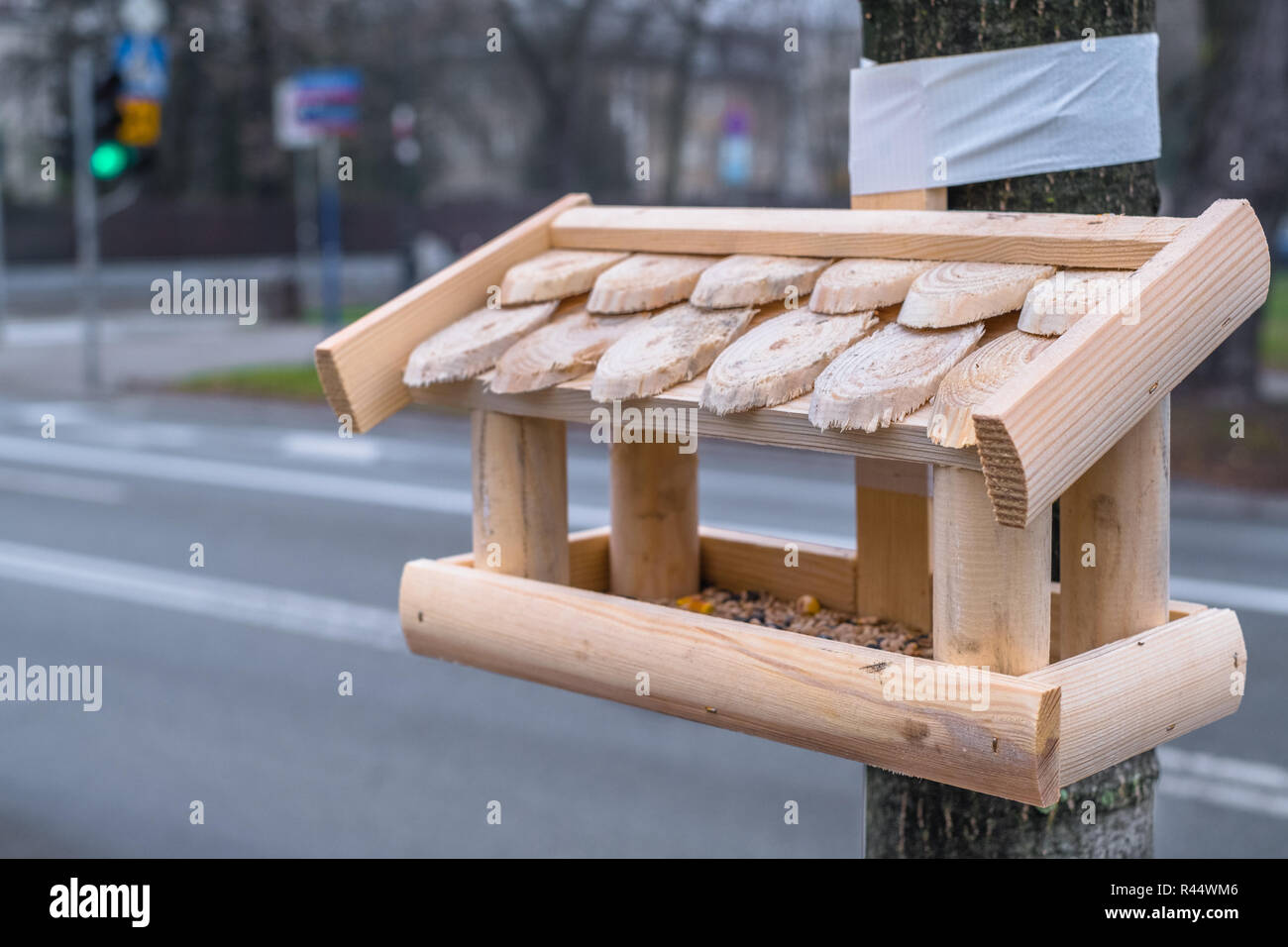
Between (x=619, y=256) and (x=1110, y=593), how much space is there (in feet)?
2.75

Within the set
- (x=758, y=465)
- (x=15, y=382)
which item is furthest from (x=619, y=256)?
(x=15, y=382)

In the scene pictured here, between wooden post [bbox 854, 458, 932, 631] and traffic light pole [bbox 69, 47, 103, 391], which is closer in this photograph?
wooden post [bbox 854, 458, 932, 631]

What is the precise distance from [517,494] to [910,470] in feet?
1.87

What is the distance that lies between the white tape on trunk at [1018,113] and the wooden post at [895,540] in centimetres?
42

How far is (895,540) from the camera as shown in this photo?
2184 millimetres

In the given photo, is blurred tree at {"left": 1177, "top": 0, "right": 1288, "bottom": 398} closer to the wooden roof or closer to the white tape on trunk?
the white tape on trunk

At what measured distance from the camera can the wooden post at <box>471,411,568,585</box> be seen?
2133 mm

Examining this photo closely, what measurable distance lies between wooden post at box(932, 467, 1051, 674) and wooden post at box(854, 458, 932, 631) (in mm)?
470
